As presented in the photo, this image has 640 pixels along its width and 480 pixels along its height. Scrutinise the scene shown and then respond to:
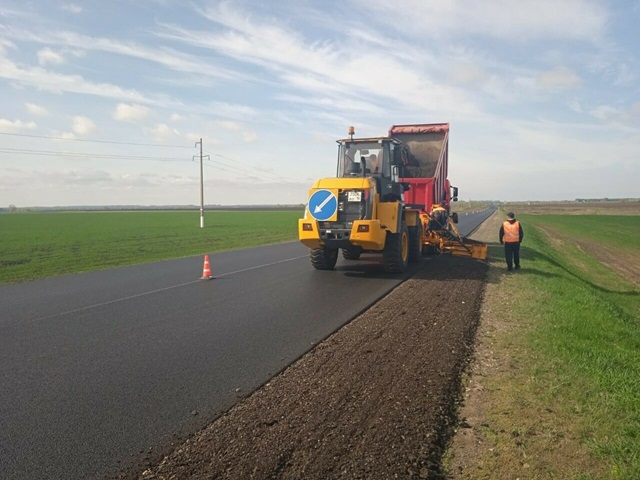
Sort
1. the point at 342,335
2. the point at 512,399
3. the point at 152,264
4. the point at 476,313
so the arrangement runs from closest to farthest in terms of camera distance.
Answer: the point at 512,399 → the point at 342,335 → the point at 476,313 → the point at 152,264

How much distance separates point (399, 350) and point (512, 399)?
1.62 meters

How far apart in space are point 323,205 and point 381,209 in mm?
1376

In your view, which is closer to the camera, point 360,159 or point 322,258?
point 360,159

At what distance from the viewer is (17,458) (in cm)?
353

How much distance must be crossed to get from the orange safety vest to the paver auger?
6.42 ft

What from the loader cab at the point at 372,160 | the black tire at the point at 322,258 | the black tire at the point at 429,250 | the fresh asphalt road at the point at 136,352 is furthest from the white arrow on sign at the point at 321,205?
the black tire at the point at 429,250

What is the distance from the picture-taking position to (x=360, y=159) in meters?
12.4

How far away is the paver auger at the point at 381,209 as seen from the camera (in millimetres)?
11203

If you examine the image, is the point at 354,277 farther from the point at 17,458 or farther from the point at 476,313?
the point at 17,458

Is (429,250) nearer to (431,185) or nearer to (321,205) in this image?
(431,185)

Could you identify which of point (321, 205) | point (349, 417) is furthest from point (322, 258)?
point (349, 417)

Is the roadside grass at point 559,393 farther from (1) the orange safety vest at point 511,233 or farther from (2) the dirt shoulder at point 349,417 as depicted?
(1) the orange safety vest at point 511,233

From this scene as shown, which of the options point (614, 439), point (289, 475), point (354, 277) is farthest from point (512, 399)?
point (354, 277)

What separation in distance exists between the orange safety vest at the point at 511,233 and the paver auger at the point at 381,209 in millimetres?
1957
